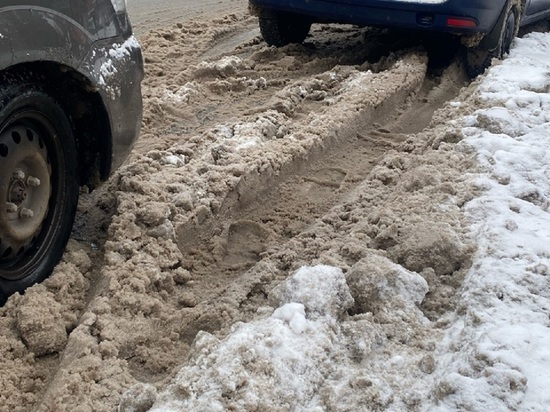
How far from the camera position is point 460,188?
3666mm

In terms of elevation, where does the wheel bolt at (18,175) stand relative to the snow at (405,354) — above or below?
above

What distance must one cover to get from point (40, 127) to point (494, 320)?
6.51 ft

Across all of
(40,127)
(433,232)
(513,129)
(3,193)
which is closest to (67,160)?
(40,127)

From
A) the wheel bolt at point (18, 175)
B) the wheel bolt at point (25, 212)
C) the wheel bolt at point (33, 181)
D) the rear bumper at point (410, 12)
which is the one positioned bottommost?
the rear bumper at point (410, 12)

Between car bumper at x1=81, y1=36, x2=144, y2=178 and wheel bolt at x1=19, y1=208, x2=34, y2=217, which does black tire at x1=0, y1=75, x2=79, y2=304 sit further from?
car bumper at x1=81, y1=36, x2=144, y2=178

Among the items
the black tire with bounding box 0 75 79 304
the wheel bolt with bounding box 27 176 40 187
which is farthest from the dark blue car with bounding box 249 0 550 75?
the wheel bolt with bounding box 27 176 40 187

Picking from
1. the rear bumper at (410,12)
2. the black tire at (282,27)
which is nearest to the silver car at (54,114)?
the rear bumper at (410,12)

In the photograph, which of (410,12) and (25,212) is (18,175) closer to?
(25,212)

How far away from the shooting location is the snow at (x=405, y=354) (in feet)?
7.22

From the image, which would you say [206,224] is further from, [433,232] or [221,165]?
[433,232]

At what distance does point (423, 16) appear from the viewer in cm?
592

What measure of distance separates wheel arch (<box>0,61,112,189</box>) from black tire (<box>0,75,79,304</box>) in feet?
0.29

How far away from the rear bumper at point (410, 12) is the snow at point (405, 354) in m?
2.97

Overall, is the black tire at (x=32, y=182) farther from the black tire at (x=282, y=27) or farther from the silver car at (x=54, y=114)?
the black tire at (x=282, y=27)
